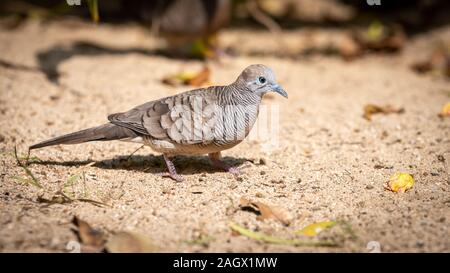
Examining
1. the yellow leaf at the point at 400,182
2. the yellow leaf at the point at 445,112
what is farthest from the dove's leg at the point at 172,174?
the yellow leaf at the point at 445,112

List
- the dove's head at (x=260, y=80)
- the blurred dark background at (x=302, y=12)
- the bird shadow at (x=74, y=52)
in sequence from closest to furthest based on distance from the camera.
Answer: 1. the dove's head at (x=260, y=80)
2. the bird shadow at (x=74, y=52)
3. the blurred dark background at (x=302, y=12)

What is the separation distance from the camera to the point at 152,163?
4.39 m

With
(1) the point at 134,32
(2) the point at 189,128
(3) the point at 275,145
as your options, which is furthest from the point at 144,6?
(2) the point at 189,128

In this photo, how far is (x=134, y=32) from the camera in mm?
8477

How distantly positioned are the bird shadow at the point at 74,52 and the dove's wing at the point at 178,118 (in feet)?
8.81

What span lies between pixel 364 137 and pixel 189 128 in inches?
75.5

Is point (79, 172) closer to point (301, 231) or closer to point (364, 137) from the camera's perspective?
point (301, 231)

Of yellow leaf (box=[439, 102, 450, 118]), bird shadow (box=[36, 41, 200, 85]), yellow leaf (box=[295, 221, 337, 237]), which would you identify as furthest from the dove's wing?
bird shadow (box=[36, 41, 200, 85])

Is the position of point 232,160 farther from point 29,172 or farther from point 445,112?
point 445,112

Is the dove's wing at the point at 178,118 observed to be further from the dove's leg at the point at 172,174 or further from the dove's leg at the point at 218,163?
the dove's leg at the point at 218,163

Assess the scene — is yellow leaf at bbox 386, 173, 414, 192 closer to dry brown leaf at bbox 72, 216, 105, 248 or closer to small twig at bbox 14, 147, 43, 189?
dry brown leaf at bbox 72, 216, 105, 248

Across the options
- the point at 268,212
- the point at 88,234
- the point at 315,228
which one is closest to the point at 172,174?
the point at 268,212

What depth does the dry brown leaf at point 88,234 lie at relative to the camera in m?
2.98

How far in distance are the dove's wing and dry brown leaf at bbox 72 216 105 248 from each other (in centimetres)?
100
